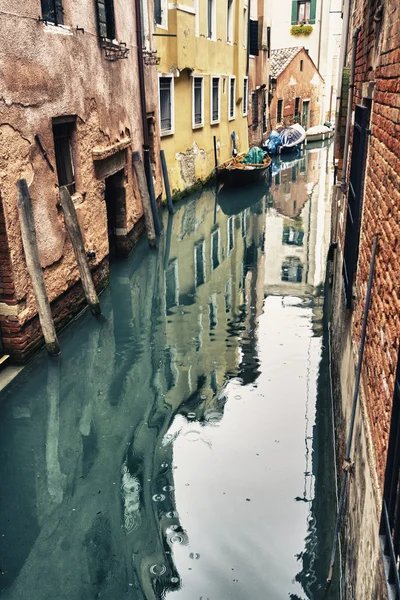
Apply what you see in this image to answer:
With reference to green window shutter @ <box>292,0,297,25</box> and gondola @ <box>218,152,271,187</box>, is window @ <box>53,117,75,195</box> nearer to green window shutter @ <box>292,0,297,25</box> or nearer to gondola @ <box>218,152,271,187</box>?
gondola @ <box>218,152,271,187</box>

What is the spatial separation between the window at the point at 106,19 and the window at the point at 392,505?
7.32 meters

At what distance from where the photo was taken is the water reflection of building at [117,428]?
3.59 metres

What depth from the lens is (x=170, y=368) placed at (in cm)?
618

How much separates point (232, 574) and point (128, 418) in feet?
6.46

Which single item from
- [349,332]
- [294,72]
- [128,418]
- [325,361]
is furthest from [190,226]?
[294,72]

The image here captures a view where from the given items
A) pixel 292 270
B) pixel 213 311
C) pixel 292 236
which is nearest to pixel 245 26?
pixel 292 236

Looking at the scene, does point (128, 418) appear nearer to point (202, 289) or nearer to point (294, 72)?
point (202, 289)

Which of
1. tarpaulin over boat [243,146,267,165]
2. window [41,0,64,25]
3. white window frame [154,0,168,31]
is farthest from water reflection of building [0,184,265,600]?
tarpaulin over boat [243,146,267,165]

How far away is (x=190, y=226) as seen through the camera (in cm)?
1251

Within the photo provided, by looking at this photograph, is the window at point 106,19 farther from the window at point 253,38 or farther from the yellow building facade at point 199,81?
the window at point 253,38

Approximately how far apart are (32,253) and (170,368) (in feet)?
6.22

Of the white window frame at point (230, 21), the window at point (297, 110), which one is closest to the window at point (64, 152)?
the white window frame at point (230, 21)

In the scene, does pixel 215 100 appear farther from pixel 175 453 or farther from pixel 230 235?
pixel 175 453

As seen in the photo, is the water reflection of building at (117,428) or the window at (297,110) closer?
the water reflection of building at (117,428)
